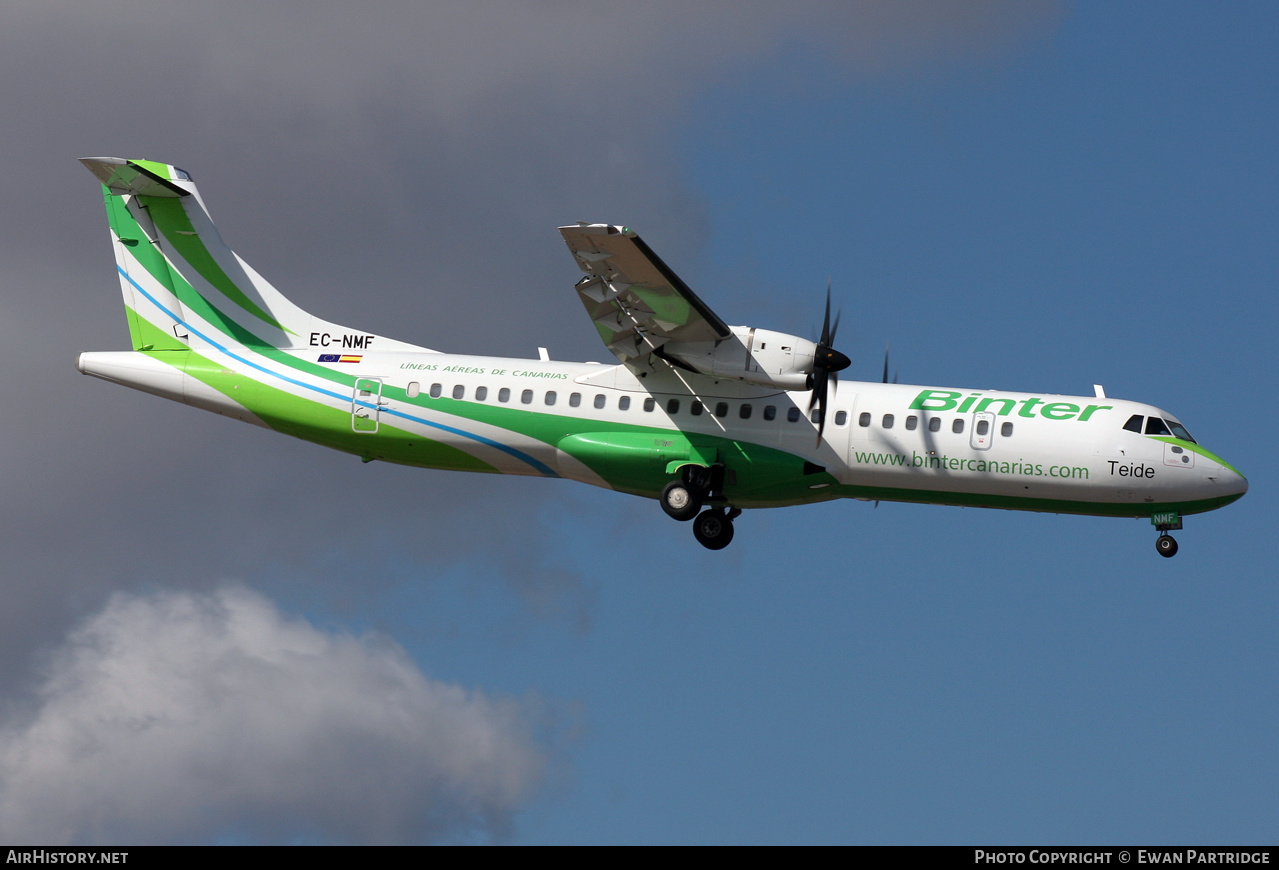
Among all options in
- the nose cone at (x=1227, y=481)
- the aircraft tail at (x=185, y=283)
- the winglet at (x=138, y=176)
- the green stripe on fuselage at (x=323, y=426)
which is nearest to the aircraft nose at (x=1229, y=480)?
the nose cone at (x=1227, y=481)

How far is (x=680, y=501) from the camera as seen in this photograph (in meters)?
28.8

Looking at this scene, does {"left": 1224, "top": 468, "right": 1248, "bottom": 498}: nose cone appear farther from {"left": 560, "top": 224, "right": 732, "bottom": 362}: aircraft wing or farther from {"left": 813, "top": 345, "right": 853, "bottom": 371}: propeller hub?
{"left": 560, "top": 224, "right": 732, "bottom": 362}: aircraft wing

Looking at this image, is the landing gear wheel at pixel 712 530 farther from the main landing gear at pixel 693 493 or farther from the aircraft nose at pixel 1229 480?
the aircraft nose at pixel 1229 480

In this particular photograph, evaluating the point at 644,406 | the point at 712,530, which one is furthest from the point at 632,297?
the point at 712,530

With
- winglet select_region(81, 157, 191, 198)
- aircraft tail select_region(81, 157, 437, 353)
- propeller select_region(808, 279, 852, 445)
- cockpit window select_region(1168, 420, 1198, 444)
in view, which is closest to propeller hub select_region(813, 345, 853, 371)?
propeller select_region(808, 279, 852, 445)

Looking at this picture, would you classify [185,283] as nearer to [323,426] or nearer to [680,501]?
[323,426]

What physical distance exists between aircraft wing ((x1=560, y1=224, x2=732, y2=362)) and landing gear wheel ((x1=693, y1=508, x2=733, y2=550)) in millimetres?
3641

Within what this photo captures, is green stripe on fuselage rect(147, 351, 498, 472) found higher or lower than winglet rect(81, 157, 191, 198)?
lower

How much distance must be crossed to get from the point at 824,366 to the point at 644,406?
4.03 meters

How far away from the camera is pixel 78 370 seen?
30891mm

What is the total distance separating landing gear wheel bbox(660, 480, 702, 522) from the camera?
94.2ft

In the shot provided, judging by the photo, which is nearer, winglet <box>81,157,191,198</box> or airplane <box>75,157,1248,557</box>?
airplane <box>75,157,1248,557</box>

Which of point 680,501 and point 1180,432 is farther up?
point 1180,432
